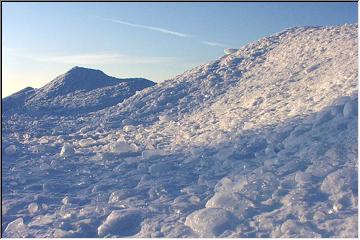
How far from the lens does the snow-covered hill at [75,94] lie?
1894cm

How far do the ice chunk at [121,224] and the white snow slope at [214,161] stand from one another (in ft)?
0.06

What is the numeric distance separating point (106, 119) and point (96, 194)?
675 cm

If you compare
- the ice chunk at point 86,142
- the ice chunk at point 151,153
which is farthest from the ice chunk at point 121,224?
the ice chunk at point 86,142

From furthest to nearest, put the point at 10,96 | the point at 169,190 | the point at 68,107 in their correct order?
the point at 10,96, the point at 68,107, the point at 169,190

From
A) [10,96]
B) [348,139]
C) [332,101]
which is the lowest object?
[348,139]

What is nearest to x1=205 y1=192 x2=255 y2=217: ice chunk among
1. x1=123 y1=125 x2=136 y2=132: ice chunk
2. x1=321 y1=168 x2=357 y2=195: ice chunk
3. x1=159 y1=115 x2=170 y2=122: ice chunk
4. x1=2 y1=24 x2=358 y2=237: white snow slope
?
x1=2 y1=24 x2=358 y2=237: white snow slope

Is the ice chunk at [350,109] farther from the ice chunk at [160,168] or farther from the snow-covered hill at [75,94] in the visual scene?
the snow-covered hill at [75,94]

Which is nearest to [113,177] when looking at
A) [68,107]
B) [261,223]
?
[261,223]

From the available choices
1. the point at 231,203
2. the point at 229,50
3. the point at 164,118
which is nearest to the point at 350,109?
the point at 231,203

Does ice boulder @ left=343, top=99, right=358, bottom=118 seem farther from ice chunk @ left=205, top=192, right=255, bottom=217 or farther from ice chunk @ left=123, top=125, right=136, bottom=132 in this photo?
ice chunk @ left=123, top=125, right=136, bottom=132

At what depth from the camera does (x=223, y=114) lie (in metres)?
12.8

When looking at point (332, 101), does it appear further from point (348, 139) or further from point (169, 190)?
point (169, 190)

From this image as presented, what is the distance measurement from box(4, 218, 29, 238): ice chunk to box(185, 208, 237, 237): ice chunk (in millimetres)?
2545

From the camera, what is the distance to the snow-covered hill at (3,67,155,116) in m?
18.9
